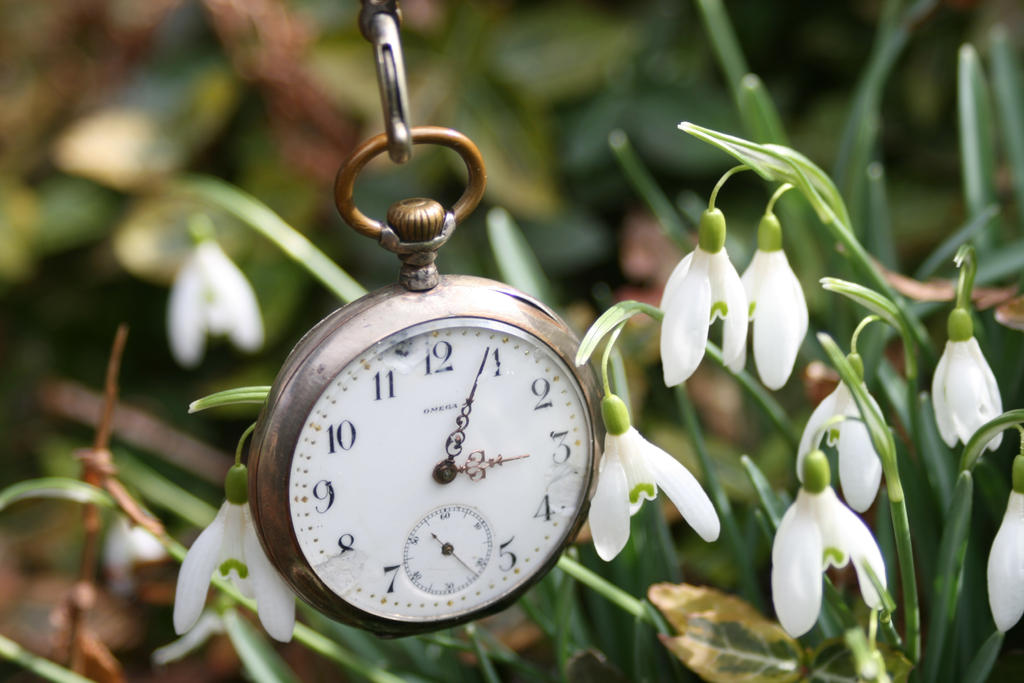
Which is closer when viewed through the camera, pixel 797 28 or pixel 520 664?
pixel 520 664

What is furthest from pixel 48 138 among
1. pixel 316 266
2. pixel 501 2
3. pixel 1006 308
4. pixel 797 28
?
pixel 1006 308

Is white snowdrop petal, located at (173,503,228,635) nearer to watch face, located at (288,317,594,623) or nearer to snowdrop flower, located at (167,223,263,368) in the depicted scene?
watch face, located at (288,317,594,623)

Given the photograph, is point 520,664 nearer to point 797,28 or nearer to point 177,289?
point 177,289

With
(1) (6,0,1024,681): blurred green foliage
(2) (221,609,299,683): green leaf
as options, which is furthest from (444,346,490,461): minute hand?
(1) (6,0,1024,681): blurred green foliage

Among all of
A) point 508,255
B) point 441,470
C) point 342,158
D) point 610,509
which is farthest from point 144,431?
point 610,509

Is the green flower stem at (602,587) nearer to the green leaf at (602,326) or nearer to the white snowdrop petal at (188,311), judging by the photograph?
the green leaf at (602,326)
